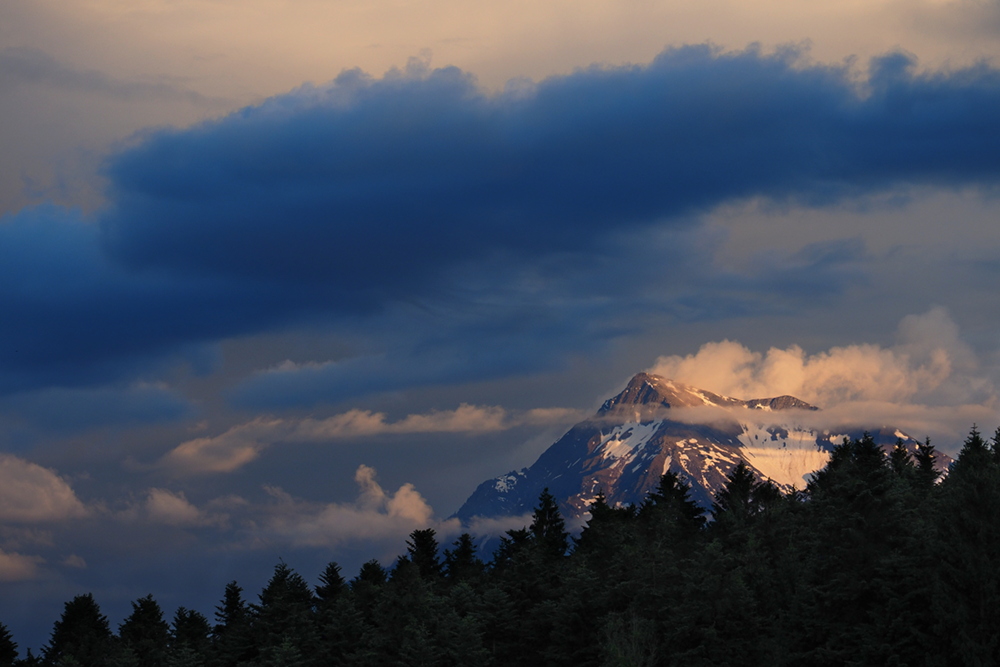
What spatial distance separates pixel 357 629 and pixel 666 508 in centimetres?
4007

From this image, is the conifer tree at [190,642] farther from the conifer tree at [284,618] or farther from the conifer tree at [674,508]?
the conifer tree at [674,508]

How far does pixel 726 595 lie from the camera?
84312 millimetres

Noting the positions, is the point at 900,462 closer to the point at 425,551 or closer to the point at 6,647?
the point at 425,551

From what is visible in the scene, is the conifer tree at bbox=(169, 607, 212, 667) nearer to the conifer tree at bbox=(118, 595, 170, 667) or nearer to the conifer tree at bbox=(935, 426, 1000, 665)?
the conifer tree at bbox=(118, 595, 170, 667)

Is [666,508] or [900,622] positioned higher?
[666,508]

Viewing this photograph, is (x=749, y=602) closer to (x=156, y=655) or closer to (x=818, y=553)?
(x=818, y=553)

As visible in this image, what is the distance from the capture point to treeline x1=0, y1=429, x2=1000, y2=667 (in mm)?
71062

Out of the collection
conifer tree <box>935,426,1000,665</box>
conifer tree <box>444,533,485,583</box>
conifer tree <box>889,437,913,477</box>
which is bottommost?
conifer tree <box>935,426,1000,665</box>

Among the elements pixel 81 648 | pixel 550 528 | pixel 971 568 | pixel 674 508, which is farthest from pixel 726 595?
pixel 81 648

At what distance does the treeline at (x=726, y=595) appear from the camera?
71.1 metres

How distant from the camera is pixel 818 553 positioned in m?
83.3

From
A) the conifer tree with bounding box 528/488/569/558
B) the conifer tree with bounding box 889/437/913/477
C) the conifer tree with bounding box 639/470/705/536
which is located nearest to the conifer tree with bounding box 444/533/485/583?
the conifer tree with bounding box 528/488/569/558

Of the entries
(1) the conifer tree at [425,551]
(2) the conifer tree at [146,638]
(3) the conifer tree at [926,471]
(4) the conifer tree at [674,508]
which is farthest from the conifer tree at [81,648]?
(3) the conifer tree at [926,471]

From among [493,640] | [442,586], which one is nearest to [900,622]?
[493,640]
